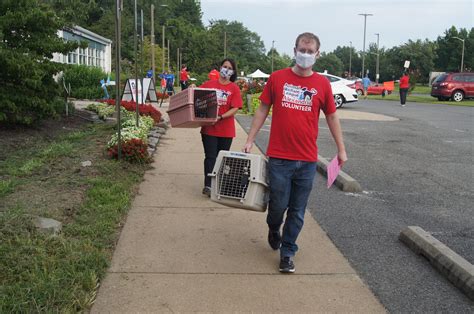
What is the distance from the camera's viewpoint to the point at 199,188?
6.92 m

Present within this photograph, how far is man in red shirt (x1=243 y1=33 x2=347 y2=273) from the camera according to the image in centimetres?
404

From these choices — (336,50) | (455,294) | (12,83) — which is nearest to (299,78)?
(455,294)

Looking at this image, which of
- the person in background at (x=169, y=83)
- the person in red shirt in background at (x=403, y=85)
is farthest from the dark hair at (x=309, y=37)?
the person in background at (x=169, y=83)

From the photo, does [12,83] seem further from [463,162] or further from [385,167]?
[463,162]

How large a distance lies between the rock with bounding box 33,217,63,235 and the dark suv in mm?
28859

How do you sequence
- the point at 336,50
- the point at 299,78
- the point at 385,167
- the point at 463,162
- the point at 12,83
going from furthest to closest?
1. the point at 336,50
2. the point at 12,83
3. the point at 463,162
4. the point at 385,167
5. the point at 299,78

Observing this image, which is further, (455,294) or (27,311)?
(455,294)

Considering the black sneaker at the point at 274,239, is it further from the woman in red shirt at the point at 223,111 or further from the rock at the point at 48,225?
the woman in red shirt at the point at 223,111

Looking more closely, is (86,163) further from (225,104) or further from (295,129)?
(295,129)

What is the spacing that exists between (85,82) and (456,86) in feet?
65.8

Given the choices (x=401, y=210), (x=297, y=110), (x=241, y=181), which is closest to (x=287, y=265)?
(x=241, y=181)

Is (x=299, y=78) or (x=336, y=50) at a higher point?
(x=336, y=50)

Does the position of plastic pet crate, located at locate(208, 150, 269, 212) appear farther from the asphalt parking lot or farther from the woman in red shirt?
the woman in red shirt

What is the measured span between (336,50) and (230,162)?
174 metres
